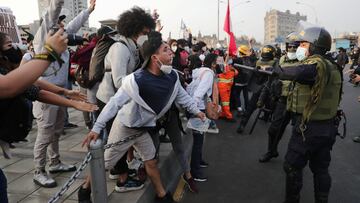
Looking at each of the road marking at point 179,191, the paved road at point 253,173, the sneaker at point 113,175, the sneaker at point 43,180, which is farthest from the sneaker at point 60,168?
the paved road at point 253,173

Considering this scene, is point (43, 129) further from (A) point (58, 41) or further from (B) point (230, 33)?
(B) point (230, 33)

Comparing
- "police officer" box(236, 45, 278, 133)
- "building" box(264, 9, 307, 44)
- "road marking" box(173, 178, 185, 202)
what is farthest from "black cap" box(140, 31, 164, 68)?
"building" box(264, 9, 307, 44)

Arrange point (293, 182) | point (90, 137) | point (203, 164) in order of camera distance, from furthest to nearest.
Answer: point (203, 164) < point (293, 182) < point (90, 137)

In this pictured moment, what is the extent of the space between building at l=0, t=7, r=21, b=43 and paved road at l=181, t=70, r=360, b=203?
4.27 metres

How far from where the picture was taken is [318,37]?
3.61m

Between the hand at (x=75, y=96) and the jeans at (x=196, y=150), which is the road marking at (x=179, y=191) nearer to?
the jeans at (x=196, y=150)

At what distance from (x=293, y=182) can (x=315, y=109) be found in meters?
→ 0.87

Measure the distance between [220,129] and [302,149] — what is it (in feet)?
14.7

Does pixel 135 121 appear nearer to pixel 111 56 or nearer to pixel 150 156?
pixel 150 156

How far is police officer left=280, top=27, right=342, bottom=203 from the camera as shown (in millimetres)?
3357

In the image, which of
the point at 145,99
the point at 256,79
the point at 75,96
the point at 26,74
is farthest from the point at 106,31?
the point at 256,79

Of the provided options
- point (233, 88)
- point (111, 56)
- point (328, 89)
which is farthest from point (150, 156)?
point (233, 88)

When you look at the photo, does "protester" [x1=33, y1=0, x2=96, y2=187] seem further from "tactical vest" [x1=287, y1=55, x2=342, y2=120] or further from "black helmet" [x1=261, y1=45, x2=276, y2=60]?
"black helmet" [x1=261, y1=45, x2=276, y2=60]

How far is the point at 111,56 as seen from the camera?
11.9 feet
